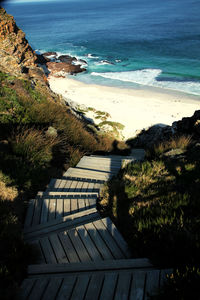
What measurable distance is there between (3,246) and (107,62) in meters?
43.7

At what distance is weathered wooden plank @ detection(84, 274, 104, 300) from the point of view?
2.03m

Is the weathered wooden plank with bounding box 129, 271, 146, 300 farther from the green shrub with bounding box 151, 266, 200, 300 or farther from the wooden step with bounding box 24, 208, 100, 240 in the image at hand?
the wooden step with bounding box 24, 208, 100, 240

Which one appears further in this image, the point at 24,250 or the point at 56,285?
the point at 24,250

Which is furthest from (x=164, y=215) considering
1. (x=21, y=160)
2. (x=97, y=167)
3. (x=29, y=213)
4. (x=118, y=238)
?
(x=21, y=160)

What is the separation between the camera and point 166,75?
105 feet

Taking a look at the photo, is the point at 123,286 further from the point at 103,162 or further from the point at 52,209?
the point at 103,162

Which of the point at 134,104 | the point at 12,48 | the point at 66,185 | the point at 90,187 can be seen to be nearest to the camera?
the point at 90,187

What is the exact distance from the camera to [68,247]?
2.79m

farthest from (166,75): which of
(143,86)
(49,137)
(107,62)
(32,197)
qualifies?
(32,197)

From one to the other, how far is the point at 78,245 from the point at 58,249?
0.30 m

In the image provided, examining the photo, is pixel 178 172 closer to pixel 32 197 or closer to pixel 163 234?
pixel 163 234

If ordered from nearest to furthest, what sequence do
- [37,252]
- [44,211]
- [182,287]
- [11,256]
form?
[182,287] < [11,256] < [37,252] < [44,211]

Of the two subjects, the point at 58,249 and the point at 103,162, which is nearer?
the point at 58,249

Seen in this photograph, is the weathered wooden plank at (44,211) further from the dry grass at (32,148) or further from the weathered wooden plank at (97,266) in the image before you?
the dry grass at (32,148)
